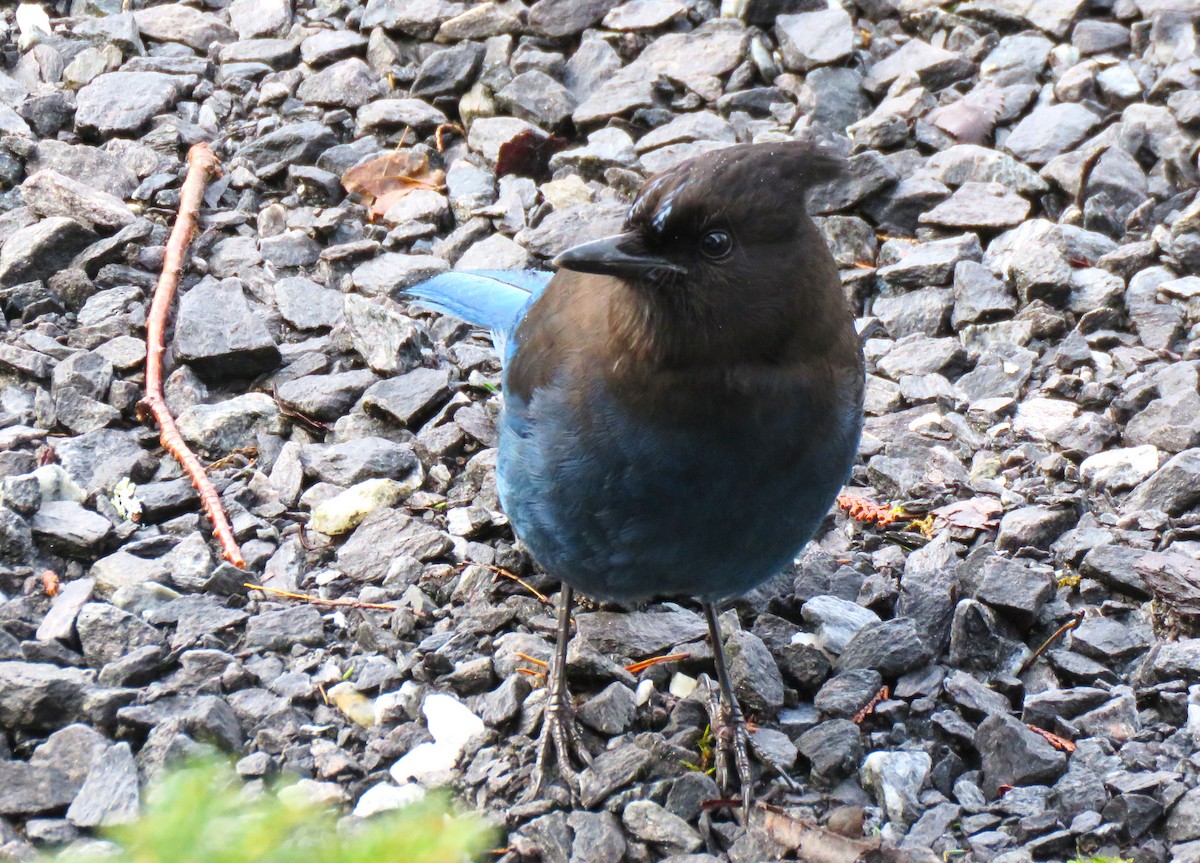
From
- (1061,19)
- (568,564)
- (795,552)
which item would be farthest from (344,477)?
(1061,19)

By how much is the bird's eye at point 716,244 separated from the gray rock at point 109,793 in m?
1.62

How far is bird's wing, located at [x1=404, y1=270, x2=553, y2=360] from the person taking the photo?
450 centimetres

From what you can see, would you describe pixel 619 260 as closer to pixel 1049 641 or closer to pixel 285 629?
pixel 285 629

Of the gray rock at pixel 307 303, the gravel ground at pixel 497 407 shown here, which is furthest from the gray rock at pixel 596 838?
the gray rock at pixel 307 303

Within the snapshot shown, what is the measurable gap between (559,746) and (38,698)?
1.15 meters

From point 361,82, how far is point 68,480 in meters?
2.55

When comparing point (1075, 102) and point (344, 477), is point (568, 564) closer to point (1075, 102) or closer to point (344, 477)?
point (344, 477)

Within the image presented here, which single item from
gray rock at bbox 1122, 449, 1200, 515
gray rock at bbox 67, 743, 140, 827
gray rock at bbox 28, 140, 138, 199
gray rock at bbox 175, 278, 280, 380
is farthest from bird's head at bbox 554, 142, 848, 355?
gray rock at bbox 28, 140, 138, 199

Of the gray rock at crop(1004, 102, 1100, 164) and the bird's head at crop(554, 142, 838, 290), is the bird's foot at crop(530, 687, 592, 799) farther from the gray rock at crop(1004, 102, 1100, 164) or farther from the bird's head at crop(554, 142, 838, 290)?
the gray rock at crop(1004, 102, 1100, 164)

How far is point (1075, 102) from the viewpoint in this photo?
5.71 meters

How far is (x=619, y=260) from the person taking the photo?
9.89 ft

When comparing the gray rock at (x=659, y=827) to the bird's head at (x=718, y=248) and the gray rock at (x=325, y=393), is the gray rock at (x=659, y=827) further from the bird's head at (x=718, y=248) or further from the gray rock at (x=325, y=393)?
the gray rock at (x=325, y=393)

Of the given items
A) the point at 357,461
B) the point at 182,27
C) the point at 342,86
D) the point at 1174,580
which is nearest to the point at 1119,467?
the point at 1174,580

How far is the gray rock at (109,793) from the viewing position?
290 cm
